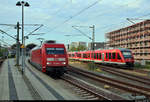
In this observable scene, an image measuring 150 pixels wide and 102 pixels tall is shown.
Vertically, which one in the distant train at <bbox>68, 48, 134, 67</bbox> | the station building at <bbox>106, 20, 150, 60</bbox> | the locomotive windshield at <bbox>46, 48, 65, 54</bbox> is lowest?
the distant train at <bbox>68, 48, 134, 67</bbox>

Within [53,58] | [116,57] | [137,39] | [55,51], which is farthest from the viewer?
[137,39]

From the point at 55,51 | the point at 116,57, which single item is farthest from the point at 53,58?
the point at 116,57

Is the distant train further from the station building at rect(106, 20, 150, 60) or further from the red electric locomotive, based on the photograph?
the station building at rect(106, 20, 150, 60)

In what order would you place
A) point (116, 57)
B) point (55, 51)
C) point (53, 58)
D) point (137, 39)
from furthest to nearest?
point (137, 39) < point (116, 57) < point (55, 51) < point (53, 58)

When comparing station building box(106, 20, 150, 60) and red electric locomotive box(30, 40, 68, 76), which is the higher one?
station building box(106, 20, 150, 60)

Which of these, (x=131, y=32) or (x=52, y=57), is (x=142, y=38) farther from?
(x=52, y=57)

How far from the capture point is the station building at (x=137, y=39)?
7074 cm

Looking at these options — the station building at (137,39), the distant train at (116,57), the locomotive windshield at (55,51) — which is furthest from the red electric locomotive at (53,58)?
the station building at (137,39)

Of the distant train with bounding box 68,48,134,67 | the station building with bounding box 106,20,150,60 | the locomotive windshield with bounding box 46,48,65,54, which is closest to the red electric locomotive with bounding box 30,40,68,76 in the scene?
the locomotive windshield with bounding box 46,48,65,54

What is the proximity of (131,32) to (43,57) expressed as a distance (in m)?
73.4

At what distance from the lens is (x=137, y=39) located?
77.5 m

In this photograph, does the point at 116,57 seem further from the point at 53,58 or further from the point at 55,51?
the point at 53,58

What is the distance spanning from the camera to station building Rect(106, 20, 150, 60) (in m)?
70.7

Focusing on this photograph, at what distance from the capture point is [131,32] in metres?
83.7
